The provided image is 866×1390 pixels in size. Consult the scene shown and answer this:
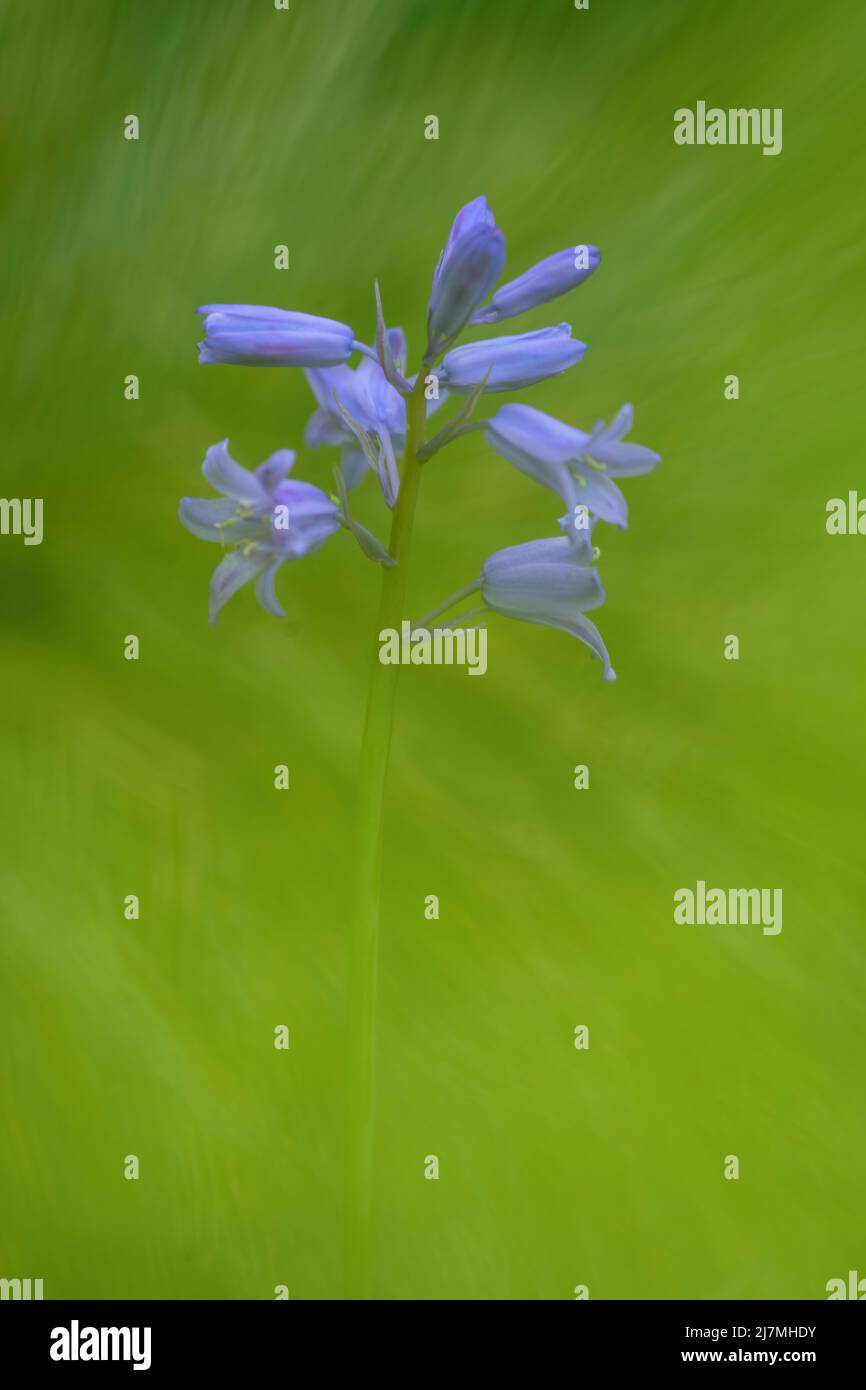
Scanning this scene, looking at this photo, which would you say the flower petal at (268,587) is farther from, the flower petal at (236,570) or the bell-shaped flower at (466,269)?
the bell-shaped flower at (466,269)

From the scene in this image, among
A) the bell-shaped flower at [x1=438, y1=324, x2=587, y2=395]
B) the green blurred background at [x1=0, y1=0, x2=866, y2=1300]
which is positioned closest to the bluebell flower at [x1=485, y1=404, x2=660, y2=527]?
the bell-shaped flower at [x1=438, y1=324, x2=587, y2=395]

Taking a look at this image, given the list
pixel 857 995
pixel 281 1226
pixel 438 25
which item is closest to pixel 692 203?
pixel 438 25

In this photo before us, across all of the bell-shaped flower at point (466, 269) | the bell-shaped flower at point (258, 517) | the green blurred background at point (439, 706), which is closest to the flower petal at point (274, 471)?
the bell-shaped flower at point (258, 517)

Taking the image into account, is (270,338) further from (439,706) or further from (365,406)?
(439,706)

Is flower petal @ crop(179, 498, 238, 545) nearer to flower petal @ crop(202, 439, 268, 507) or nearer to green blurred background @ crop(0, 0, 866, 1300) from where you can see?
flower petal @ crop(202, 439, 268, 507)

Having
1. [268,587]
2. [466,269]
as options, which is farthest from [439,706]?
[466,269]
